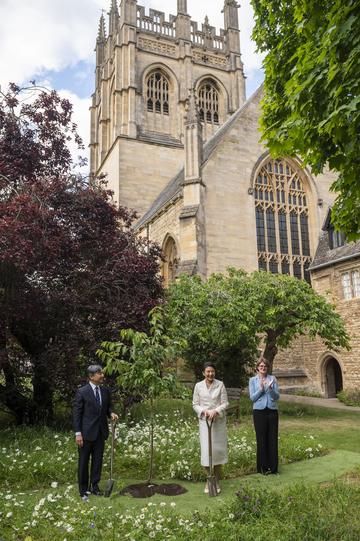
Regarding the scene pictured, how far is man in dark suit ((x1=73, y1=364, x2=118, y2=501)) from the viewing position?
20.1ft

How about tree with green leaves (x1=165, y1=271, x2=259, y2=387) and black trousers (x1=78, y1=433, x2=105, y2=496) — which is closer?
black trousers (x1=78, y1=433, x2=105, y2=496)

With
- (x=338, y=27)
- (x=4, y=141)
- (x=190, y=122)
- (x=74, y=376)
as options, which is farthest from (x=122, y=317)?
(x=190, y=122)

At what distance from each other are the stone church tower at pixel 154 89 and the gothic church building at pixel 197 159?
0.29ft

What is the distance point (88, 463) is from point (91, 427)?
0.47 m

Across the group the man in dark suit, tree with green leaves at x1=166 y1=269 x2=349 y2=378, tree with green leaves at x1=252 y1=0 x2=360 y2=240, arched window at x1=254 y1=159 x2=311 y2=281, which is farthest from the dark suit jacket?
arched window at x1=254 y1=159 x2=311 y2=281

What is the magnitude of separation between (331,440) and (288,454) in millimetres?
2097

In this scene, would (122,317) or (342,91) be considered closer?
(342,91)

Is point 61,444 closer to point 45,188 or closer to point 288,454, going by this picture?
point 288,454

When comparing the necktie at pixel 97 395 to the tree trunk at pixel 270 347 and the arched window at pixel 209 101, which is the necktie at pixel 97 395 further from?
the arched window at pixel 209 101

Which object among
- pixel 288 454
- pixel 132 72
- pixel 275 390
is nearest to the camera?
pixel 275 390

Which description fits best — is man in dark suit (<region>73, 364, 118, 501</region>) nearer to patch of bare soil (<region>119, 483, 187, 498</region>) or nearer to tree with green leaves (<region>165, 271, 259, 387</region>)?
patch of bare soil (<region>119, 483, 187, 498</region>)

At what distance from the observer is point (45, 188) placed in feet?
33.1

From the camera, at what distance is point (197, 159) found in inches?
781

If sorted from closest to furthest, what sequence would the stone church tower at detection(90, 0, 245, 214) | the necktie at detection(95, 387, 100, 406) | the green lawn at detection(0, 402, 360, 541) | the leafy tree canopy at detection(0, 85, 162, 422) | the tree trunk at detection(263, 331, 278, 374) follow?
the green lawn at detection(0, 402, 360, 541) → the necktie at detection(95, 387, 100, 406) → the leafy tree canopy at detection(0, 85, 162, 422) → the tree trunk at detection(263, 331, 278, 374) → the stone church tower at detection(90, 0, 245, 214)
